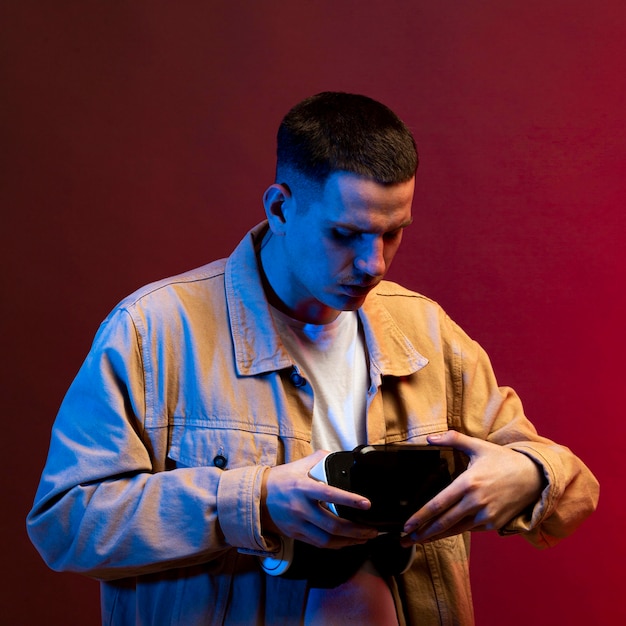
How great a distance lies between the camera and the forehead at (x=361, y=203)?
1.24 meters

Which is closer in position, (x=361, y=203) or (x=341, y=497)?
(x=341, y=497)

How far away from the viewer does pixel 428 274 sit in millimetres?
2010

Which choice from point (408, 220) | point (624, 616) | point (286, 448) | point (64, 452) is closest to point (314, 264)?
point (408, 220)

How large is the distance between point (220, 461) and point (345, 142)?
0.46 metres

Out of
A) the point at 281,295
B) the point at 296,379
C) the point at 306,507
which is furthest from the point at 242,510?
the point at 281,295

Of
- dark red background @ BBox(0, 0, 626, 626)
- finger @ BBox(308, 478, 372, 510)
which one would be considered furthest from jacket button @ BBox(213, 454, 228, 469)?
dark red background @ BBox(0, 0, 626, 626)

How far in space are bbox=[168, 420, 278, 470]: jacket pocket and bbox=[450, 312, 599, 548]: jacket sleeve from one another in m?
0.35

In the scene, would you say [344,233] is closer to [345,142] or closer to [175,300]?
[345,142]

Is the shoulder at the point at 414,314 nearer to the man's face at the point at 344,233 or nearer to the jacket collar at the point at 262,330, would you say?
the jacket collar at the point at 262,330

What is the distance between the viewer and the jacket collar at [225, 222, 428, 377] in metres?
1.34

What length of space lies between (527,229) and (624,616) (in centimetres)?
85

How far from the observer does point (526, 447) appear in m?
1.35

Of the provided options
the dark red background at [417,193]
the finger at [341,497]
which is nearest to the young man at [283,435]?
the finger at [341,497]

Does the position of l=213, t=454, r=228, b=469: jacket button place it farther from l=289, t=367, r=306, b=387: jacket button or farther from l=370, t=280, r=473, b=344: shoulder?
l=370, t=280, r=473, b=344: shoulder
